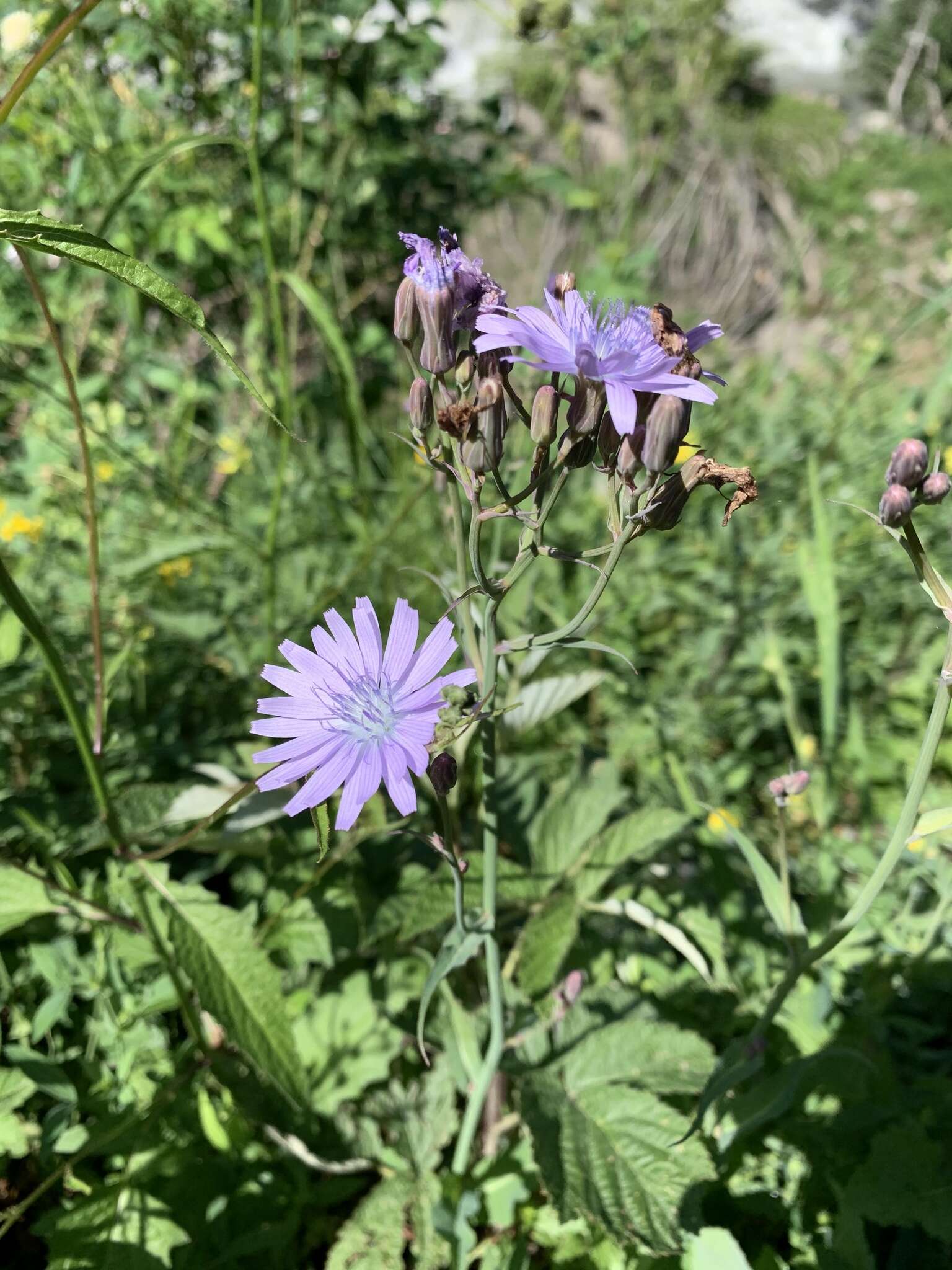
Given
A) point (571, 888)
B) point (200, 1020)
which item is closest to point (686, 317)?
point (571, 888)

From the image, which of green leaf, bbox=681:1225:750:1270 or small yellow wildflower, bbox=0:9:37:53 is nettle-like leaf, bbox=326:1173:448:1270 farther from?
small yellow wildflower, bbox=0:9:37:53

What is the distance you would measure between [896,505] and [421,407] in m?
0.52

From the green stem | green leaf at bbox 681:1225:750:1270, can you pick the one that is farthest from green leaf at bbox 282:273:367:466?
green leaf at bbox 681:1225:750:1270

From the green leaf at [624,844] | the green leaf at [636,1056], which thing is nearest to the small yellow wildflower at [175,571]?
the green leaf at [624,844]

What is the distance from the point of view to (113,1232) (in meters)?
1.27

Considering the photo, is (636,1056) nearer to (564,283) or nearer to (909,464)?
(909,464)

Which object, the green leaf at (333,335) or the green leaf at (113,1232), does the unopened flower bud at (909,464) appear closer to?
the green leaf at (333,335)

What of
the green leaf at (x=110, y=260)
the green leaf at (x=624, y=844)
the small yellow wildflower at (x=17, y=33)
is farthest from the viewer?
the small yellow wildflower at (x=17, y=33)

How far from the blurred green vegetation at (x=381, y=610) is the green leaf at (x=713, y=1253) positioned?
1cm

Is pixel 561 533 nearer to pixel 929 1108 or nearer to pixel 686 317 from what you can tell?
pixel 686 317

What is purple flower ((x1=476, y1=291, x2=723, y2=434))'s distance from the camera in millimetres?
848

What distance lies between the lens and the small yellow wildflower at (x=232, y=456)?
2814mm

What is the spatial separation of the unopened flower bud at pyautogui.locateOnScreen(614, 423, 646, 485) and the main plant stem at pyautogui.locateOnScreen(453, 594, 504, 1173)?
172 mm

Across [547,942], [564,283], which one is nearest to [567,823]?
[547,942]
